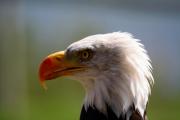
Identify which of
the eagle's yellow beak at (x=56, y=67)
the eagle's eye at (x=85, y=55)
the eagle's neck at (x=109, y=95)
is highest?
the eagle's eye at (x=85, y=55)

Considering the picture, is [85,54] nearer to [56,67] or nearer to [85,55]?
[85,55]

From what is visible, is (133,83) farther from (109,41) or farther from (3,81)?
(3,81)

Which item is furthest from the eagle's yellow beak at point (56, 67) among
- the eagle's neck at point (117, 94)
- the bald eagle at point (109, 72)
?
the eagle's neck at point (117, 94)

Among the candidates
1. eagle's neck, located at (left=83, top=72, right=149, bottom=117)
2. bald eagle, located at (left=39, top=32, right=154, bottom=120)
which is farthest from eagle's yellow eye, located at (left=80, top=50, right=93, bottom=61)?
eagle's neck, located at (left=83, top=72, right=149, bottom=117)

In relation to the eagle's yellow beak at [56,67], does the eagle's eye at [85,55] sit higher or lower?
higher

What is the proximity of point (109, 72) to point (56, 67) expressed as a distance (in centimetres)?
28

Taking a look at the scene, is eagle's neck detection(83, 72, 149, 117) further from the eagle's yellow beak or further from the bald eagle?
the eagle's yellow beak

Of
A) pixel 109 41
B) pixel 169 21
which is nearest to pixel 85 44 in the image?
pixel 109 41

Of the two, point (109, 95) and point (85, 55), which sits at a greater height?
point (85, 55)

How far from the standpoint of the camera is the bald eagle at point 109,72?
375 centimetres

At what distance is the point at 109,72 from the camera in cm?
380

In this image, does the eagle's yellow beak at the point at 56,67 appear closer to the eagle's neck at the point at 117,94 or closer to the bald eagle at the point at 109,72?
the bald eagle at the point at 109,72

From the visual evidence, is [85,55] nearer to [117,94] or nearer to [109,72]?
[109,72]

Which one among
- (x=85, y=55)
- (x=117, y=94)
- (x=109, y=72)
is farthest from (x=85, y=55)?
(x=117, y=94)
